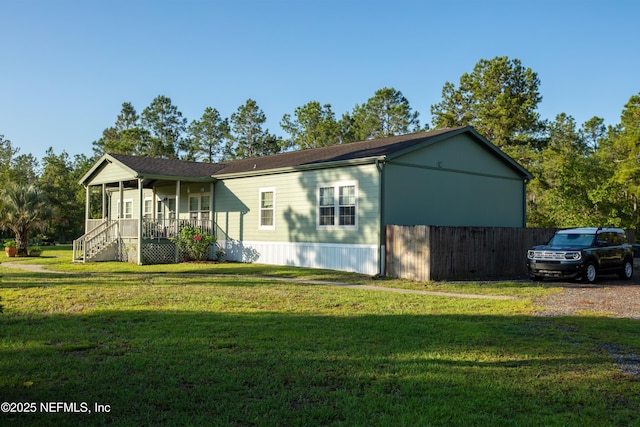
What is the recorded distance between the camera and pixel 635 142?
34156mm

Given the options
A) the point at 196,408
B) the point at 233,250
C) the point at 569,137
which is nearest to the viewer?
the point at 196,408

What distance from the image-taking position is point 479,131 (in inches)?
1750

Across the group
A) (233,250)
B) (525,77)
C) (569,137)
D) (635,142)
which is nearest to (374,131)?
(525,77)

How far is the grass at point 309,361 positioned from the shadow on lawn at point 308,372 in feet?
0.06

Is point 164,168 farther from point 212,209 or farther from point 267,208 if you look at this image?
point 267,208

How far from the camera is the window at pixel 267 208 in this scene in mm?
21438

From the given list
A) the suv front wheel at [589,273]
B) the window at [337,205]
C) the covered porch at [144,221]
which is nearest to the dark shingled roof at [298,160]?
the covered porch at [144,221]

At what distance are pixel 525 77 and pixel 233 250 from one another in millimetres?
32955

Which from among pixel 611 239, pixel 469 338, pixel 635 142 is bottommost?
pixel 469 338

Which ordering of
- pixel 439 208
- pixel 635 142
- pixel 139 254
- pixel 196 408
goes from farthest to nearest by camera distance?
pixel 635 142 → pixel 139 254 → pixel 439 208 → pixel 196 408

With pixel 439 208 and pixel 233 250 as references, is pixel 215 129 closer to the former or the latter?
pixel 233 250

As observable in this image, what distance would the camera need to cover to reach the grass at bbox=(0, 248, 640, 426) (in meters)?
4.69

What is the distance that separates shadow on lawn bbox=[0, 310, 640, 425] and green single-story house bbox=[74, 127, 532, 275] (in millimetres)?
9274

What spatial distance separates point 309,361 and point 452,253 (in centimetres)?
1118
